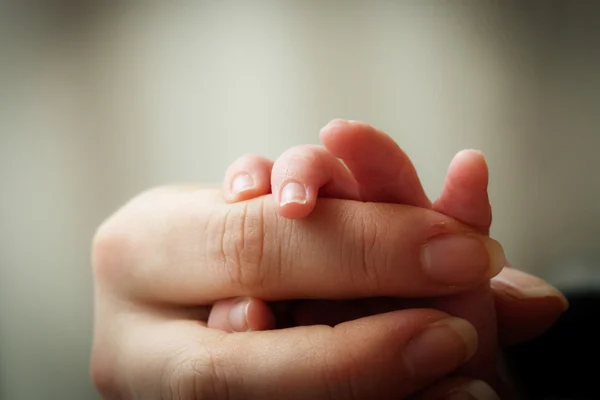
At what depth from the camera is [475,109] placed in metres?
0.73

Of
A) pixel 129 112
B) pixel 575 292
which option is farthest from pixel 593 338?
pixel 129 112

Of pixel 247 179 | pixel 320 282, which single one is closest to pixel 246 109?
pixel 247 179

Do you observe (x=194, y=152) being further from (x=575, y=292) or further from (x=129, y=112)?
(x=575, y=292)

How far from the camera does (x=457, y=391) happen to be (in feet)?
1.55

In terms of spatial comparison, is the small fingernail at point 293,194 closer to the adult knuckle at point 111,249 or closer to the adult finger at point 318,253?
the adult finger at point 318,253

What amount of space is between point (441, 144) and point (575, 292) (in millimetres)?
289

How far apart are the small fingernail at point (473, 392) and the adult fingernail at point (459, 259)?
97 millimetres

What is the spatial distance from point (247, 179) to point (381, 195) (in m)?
0.14

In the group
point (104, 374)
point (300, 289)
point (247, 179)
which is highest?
point (247, 179)

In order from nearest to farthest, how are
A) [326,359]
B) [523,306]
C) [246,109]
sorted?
[326,359], [523,306], [246,109]

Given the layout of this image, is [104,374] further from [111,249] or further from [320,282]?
[320,282]

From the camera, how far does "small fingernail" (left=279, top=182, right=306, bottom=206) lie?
45cm

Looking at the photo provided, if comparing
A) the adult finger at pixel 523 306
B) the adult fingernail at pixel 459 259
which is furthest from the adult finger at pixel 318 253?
the adult finger at pixel 523 306

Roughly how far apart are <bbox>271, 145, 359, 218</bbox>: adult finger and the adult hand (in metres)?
0.03
